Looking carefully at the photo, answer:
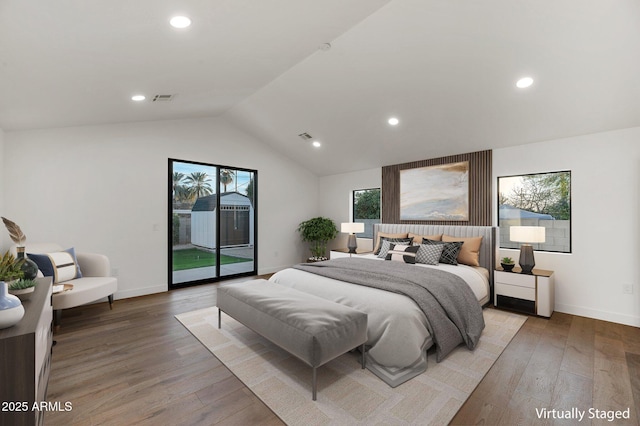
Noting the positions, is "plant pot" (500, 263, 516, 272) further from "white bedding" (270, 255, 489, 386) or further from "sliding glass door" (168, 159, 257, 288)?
"sliding glass door" (168, 159, 257, 288)

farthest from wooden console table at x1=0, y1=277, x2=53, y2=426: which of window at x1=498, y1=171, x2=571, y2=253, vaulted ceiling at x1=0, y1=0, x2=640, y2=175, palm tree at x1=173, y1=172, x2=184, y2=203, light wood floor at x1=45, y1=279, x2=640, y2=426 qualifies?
window at x1=498, y1=171, x2=571, y2=253

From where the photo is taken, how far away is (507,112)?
353 centimetres

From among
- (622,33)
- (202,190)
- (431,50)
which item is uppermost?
(431,50)

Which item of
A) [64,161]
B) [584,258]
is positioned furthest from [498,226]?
[64,161]

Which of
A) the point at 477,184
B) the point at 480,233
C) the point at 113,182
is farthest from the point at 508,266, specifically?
the point at 113,182

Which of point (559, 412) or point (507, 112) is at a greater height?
point (507, 112)

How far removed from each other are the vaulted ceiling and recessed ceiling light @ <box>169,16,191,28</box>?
60 millimetres

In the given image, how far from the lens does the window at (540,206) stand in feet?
12.6

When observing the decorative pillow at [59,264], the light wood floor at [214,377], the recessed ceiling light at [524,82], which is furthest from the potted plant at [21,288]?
the recessed ceiling light at [524,82]

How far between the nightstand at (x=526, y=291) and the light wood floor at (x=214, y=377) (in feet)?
0.90

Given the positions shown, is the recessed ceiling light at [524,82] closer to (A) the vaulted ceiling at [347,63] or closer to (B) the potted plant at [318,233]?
(A) the vaulted ceiling at [347,63]

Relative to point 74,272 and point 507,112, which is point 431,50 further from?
point 74,272

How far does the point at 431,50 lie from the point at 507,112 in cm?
138

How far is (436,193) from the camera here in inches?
196
